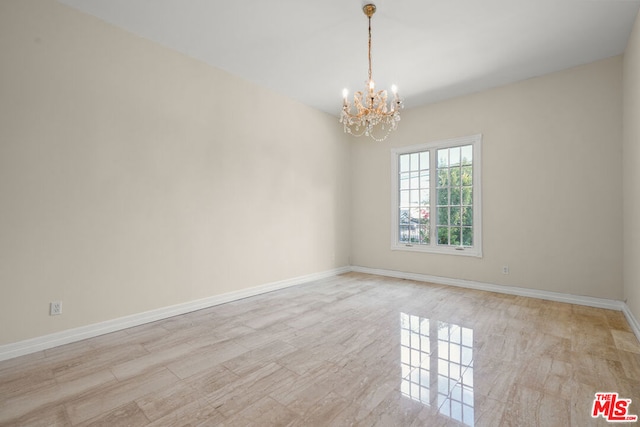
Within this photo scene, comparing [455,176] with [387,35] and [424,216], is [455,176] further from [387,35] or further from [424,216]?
[387,35]

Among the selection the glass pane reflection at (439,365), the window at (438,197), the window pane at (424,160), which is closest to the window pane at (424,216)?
the window at (438,197)

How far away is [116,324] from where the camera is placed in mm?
3104

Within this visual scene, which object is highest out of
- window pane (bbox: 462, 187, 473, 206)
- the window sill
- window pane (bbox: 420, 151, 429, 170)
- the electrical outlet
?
window pane (bbox: 420, 151, 429, 170)

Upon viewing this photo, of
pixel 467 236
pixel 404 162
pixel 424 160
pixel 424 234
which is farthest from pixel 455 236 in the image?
pixel 404 162

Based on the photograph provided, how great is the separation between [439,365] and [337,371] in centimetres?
81

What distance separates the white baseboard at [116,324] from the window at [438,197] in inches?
105

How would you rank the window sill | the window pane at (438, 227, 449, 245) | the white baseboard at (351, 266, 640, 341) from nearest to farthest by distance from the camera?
the white baseboard at (351, 266, 640, 341) → the window sill → the window pane at (438, 227, 449, 245)

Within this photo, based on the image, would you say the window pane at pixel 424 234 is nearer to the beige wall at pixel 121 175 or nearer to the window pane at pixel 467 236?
the window pane at pixel 467 236

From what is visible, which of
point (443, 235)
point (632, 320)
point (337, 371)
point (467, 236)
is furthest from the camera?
point (443, 235)

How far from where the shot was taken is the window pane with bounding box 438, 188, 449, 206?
16.9 feet

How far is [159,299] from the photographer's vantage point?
3467 millimetres

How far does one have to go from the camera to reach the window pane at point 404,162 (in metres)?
5.66

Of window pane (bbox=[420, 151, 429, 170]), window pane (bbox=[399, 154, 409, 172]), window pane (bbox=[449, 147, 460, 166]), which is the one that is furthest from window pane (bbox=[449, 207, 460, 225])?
window pane (bbox=[399, 154, 409, 172])

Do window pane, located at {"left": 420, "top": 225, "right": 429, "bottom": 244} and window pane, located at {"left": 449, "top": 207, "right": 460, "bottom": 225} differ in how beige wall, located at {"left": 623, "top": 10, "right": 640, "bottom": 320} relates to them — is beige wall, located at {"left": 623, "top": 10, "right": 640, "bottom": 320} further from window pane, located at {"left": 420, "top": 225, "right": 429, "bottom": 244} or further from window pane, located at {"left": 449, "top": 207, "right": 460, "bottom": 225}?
window pane, located at {"left": 420, "top": 225, "right": 429, "bottom": 244}
